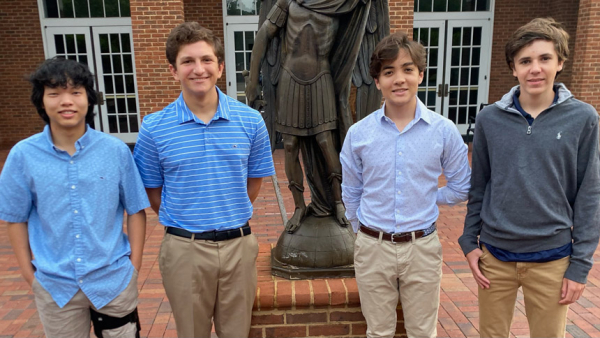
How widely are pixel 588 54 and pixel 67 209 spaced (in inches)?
361

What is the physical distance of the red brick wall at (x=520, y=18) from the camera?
9.98 metres

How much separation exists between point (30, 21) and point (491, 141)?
10.8 meters

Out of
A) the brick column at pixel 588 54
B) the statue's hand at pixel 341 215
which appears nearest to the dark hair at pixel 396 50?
the statue's hand at pixel 341 215

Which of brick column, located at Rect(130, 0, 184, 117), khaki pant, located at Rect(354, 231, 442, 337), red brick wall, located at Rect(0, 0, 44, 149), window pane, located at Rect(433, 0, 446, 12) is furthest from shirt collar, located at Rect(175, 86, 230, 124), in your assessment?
red brick wall, located at Rect(0, 0, 44, 149)

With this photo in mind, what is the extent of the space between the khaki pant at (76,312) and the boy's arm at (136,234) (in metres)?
0.09

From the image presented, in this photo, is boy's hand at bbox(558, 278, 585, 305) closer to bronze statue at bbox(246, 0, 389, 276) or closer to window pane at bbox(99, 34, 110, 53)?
bronze statue at bbox(246, 0, 389, 276)

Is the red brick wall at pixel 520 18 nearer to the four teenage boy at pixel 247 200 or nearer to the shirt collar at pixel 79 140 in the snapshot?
the four teenage boy at pixel 247 200

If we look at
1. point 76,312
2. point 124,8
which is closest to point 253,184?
point 76,312

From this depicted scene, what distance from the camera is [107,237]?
6.01ft

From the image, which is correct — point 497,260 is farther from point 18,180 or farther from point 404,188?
point 18,180

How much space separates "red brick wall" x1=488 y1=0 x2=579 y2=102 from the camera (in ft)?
32.7

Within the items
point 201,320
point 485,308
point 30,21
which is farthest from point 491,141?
point 30,21

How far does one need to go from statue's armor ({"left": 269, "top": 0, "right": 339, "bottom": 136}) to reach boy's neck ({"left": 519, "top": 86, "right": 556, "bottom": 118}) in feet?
3.97

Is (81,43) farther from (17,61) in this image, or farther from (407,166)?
(407,166)
